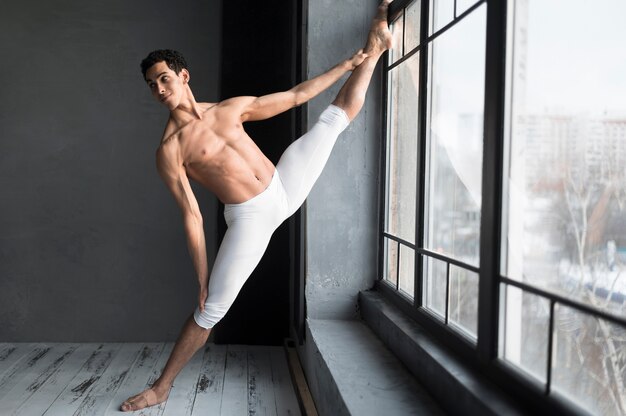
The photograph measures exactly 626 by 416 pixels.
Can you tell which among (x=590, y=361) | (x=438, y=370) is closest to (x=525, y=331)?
(x=590, y=361)

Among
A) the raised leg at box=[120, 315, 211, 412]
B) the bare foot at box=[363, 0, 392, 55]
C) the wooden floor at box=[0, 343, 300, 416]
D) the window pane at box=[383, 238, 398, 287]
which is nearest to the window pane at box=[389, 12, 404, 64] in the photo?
the bare foot at box=[363, 0, 392, 55]

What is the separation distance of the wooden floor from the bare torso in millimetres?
1106

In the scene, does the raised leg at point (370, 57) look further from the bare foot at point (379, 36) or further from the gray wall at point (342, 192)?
the gray wall at point (342, 192)

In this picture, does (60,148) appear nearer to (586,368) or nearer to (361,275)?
(361,275)

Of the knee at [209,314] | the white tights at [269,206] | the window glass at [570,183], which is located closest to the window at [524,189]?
the window glass at [570,183]

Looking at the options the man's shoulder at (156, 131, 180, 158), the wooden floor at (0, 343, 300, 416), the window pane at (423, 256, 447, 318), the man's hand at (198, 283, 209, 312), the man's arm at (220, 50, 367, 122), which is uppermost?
the man's arm at (220, 50, 367, 122)

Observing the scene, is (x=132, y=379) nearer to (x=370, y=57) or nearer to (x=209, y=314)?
(x=209, y=314)

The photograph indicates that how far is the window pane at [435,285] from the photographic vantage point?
2717 mm

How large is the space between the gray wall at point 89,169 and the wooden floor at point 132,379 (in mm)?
334

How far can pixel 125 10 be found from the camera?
4527mm

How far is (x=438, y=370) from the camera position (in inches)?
93.0

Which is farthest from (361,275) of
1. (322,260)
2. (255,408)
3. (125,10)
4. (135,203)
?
(125,10)

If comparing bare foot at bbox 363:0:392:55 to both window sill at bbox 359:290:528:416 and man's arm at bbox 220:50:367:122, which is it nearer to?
man's arm at bbox 220:50:367:122

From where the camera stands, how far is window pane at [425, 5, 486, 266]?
7.78 ft
